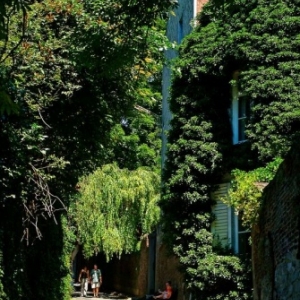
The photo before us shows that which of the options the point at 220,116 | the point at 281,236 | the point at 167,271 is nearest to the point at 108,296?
the point at 167,271

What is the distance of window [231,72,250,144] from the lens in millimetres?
16406

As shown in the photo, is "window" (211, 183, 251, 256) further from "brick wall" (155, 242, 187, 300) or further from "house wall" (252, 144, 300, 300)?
"house wall" (252, 144, 300, 300)

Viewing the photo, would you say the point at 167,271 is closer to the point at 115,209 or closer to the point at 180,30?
the point at 115,209

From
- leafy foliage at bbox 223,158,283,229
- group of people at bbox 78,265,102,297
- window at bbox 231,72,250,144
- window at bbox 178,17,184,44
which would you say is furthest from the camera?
group of people at bbox 78,265,102,297

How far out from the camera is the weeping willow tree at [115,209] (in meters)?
26.3

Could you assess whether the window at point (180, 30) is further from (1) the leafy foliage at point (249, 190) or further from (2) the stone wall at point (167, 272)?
(1) the leafy foliage at point (249, 190)

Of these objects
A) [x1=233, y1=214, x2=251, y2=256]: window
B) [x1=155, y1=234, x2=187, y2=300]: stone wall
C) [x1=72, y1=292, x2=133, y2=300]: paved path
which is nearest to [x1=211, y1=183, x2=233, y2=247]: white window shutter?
[x1=233, y1=214, x2=251, y2=256]: window

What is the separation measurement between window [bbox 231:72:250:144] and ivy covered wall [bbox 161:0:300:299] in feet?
0.54

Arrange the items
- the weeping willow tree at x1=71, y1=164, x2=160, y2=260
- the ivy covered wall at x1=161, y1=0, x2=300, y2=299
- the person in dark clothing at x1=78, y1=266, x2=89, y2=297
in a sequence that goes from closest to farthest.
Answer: the ivy covered wall at x1=161, y1=0, x2=300, y2=299, the weeping willow tree at x1=71, y1=164, x2=160, y2=260, the person in dark clothing at x1=78, y1=266, x2=89, y2=297

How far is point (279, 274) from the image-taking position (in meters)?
9.02

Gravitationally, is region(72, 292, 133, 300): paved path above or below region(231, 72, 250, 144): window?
below

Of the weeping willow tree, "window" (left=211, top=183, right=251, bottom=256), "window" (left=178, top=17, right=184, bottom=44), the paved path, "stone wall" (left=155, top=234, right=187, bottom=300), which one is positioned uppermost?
"window" (left=178, top=17, right=184, bottom=44)

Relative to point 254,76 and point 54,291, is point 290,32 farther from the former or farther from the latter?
point 54,291

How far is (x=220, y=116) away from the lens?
16.6 metres
